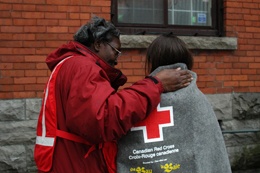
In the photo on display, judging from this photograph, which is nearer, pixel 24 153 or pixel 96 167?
pixel 96 167

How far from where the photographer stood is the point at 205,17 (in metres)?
5.60

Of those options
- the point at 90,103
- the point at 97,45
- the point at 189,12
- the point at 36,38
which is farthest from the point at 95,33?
the point at 189,12

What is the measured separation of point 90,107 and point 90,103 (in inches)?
0.7

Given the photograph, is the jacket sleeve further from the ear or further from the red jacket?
the ear

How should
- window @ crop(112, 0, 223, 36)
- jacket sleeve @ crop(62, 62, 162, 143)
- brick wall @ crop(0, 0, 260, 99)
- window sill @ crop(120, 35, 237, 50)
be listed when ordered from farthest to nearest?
window @ crop(112, 0, 223, 36), window sill @ crop(120, 35, 237, 50), brick wall @ crop(0, 0, 260, 99), jacket sleeve @ crop(62, 62, 162, 143)

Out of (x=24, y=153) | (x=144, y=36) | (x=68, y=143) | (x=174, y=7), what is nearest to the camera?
(x=68, y=143)

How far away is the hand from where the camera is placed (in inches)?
81.9

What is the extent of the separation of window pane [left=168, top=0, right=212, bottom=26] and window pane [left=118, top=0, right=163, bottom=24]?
0.58 feet

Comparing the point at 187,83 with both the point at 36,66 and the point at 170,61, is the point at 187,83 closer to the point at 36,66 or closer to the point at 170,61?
the point at 170,61

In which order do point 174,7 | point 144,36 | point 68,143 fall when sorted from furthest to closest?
1. point 174,7
2. point 144,36
3. point 68,143

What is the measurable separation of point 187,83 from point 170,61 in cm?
15

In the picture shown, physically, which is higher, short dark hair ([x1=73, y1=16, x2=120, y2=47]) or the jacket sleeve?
short dark hair ([x1=73, y1=16, x2=120, y2=47])

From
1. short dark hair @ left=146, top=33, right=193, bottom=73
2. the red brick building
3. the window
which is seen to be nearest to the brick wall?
the red brick building

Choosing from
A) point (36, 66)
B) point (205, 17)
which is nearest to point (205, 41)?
point (205, 17)
